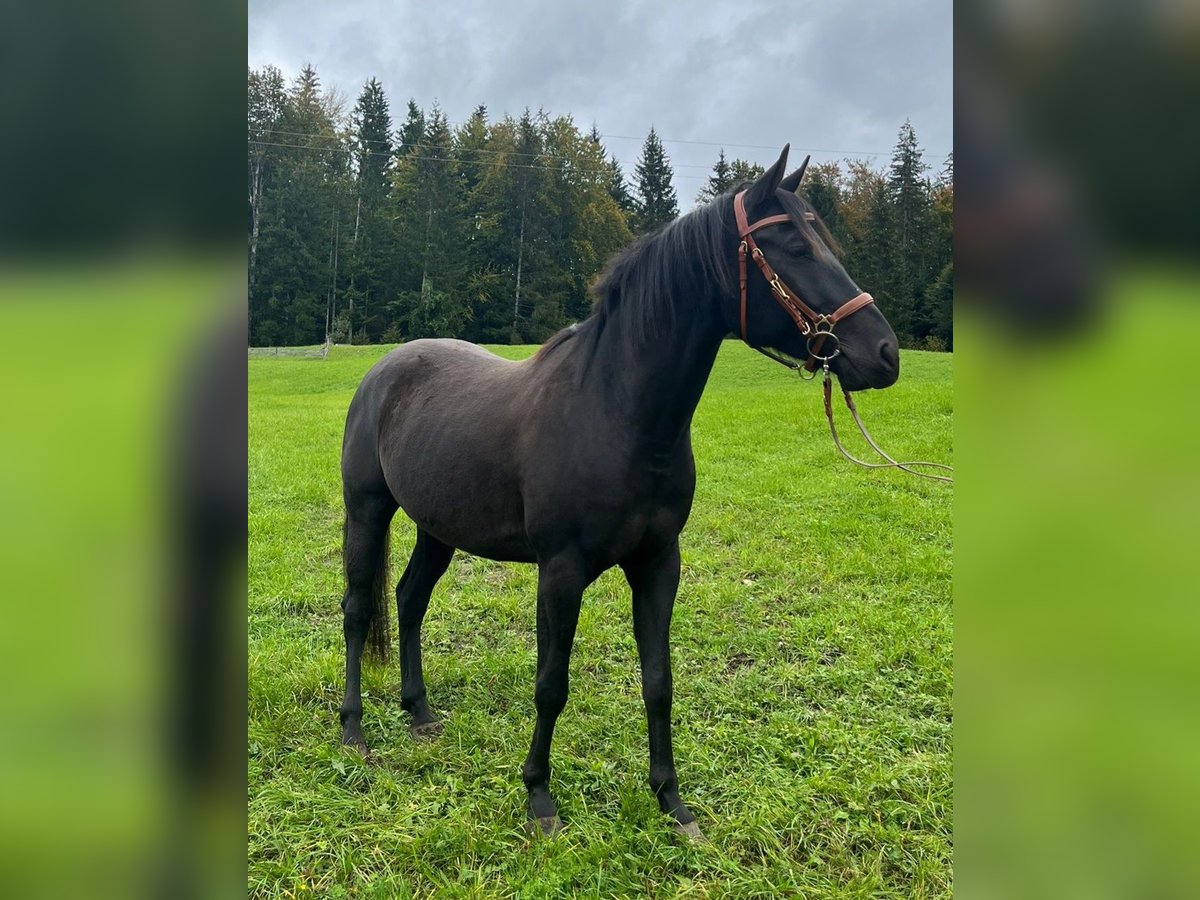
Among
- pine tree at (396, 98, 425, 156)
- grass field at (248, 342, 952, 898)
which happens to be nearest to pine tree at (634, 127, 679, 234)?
pine tree at (396, 98, 425, 156)

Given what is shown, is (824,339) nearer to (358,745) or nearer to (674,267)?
(674,267)

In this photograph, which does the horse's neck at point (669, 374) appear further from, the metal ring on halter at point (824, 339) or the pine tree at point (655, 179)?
the pine tree at point (655, 179)

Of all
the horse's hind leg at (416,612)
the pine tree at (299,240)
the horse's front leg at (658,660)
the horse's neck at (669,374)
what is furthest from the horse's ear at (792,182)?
the pine tree at (299,240)

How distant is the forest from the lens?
88.8 feet

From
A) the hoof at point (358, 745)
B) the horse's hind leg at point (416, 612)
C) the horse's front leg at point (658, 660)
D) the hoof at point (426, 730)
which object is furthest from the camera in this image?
the horse's hind leg at point (416, 612)

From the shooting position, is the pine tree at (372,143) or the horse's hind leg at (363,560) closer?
the horse's hind leg at (363,560)

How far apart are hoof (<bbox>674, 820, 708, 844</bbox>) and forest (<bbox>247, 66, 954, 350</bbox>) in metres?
22.9

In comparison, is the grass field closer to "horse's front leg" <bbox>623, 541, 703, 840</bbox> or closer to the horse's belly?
"horse's front leg" <bbox>623, 541, 703, 840</bbox>

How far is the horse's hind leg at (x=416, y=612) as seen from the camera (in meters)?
3.53

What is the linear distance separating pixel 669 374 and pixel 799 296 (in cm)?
51

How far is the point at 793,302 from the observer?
7.39ft

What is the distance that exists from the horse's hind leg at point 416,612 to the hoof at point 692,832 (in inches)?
54.0
